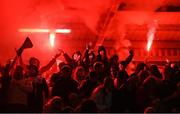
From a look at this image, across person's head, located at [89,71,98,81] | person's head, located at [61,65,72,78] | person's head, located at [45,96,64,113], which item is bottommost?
person's head, located at [45,96,64,113]

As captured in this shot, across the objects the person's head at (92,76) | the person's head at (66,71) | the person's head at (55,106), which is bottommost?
the person's head at (55,106)

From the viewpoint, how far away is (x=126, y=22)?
52.7 feet

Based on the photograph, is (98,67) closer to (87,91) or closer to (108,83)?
(87,91)

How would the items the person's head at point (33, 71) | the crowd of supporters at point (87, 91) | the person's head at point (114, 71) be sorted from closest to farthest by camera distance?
1. the crowd of supporters at point (87, 91)
2. the person's head at point (33, 71)
3. the person's head at point (114, 71)

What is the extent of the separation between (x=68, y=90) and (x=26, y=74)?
0.83 meters

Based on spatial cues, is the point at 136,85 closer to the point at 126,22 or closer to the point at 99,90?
the point at 99,90

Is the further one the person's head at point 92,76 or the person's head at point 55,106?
the person's head at point 92,76

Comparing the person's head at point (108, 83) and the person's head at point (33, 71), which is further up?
the person's head at point (33, 71)

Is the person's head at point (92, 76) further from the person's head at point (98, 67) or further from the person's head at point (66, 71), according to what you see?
the person's head at point (66, 71)

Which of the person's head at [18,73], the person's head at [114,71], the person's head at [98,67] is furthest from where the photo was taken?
the person's head at [114,71]

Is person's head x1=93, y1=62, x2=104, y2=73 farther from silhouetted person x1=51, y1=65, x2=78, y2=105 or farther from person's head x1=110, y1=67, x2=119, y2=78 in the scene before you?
silhouetted person x1=51, y1=65, x2=78, y2=105

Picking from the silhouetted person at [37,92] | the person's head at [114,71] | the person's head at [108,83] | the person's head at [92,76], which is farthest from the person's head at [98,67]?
the silhouetted person at [37,92]

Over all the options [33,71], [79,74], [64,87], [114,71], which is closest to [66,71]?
[64,87]

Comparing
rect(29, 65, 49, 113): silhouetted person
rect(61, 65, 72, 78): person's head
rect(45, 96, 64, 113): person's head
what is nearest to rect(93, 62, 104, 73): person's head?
rect(61, 65, 72, 78): person's head
